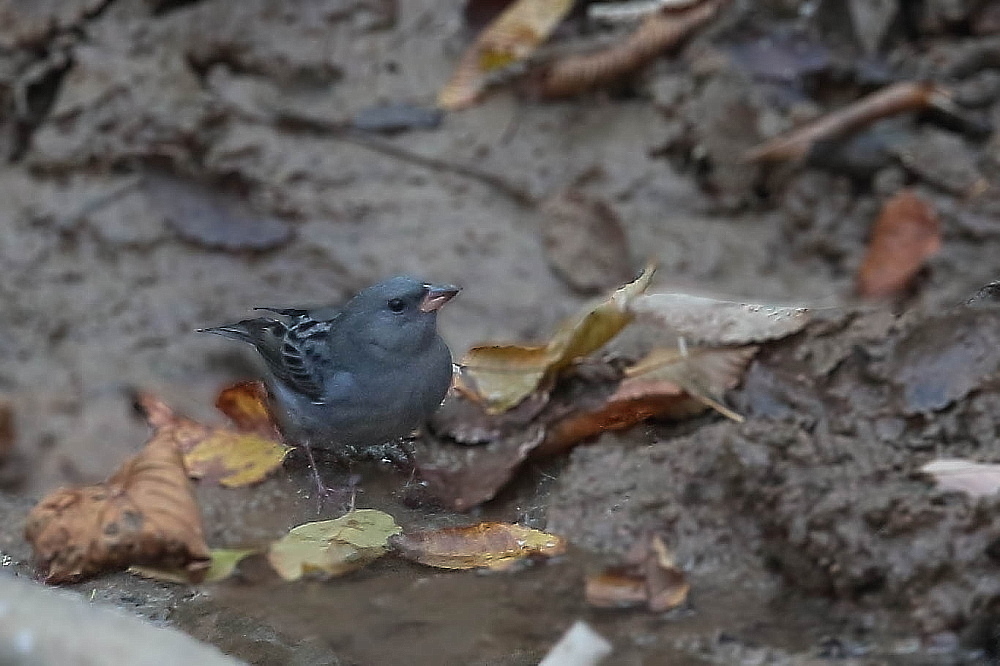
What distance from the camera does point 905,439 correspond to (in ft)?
10.5

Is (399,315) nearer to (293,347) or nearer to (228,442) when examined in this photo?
(293,347)

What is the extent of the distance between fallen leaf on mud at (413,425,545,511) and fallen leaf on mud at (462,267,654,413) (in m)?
0.17

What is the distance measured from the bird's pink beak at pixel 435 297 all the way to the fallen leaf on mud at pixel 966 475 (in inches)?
56.2

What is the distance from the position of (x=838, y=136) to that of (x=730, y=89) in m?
0.57

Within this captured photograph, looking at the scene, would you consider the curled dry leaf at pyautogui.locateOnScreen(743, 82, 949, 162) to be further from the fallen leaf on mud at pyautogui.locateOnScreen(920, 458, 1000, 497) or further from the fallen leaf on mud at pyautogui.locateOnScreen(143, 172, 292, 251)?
the fallen leaf on mud at pyautogui.locateOnScreen(920, 458, 1000, 497)

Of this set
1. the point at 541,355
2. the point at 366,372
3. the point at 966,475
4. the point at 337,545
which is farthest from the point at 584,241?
the point at 337,545

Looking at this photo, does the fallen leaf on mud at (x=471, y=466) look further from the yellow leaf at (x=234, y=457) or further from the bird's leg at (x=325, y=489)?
the yellow leaf at (x=234, y=457)

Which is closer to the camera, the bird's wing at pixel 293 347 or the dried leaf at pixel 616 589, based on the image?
the dried leaf at pixel 616 589

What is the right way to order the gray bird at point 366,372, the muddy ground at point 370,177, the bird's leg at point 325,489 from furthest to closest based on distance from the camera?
1. the muddy ground at point 370,177
2. the gray bird at point 366,372
3. the bird's leg at point 325,489

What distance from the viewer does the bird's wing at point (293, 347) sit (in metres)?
3.68

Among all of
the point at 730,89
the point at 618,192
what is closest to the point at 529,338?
the point at 618,192

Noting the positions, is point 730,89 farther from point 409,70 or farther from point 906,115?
point 409,70

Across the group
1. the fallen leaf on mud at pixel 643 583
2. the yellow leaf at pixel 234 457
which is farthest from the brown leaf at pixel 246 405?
the fallen leaf on mud at pixel 643 583

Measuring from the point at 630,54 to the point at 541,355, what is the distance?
2.75 m
